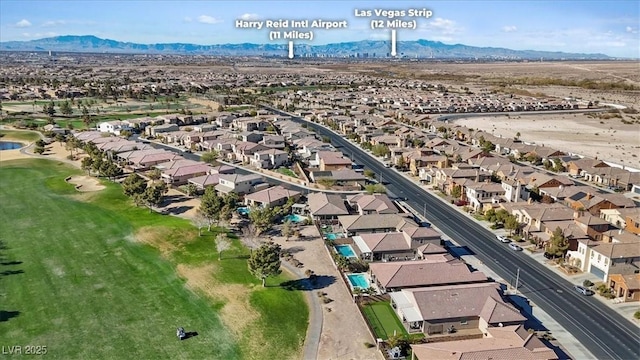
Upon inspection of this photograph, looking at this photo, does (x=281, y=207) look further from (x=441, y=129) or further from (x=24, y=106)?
(x=24, y=106)

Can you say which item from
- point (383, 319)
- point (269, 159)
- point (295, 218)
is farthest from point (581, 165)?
point (383, 319)

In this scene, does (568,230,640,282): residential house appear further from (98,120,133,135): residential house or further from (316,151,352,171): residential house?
(98,120,133,135): residential house

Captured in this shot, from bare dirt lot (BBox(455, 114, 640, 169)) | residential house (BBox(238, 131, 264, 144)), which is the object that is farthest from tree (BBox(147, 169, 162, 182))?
bare dirt lot (BBox(455, 114, 640, 169))

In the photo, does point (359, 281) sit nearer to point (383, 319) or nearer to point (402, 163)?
point (383, 319)

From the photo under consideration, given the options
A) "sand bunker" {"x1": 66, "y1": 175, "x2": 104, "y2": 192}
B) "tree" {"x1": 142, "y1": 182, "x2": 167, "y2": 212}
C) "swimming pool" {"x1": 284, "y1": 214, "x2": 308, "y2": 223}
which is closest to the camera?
"swimming pool" {"x1": 284, "y1": 214, "x2": 308, "y2": 223}

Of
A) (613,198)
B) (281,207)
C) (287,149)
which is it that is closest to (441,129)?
(287,149)

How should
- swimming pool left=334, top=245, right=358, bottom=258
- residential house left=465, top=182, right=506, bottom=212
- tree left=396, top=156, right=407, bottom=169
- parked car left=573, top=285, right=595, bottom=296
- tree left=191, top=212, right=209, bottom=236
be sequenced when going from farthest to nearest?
1. tree left=396, top=156, right=407, bottom=169
2. residential house left=465, top=182, right=506, bottom=212
3. tree left=191, top=212, right=209, bottom=236
4. swimming pool left=334, top=245, right=358, bottom=258
5. parked car left=573, top=285, right=595, bottom=296

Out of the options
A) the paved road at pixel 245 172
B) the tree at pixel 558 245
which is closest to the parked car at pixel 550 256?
the tree at pixel 558 245
